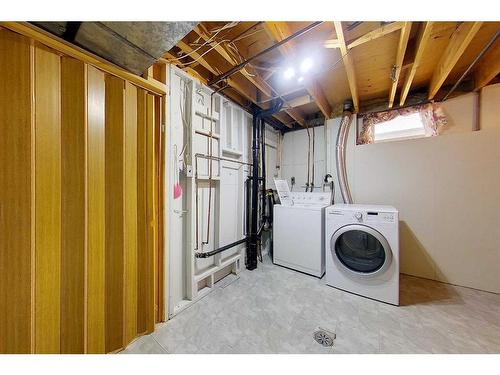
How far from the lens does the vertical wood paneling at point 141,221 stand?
4.34 ft

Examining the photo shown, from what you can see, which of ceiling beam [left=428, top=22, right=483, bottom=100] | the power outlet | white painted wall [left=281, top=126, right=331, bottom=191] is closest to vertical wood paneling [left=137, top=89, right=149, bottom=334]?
the power outlet

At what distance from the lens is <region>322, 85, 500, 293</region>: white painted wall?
1.91 metres

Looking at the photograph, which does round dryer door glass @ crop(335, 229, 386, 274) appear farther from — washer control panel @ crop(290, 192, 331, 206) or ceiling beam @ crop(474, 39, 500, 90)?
ceiling beam @ crop(474, 39, 500, 90)

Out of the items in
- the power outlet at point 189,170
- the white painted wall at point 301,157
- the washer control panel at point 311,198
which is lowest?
the washer control panel at point 311,198

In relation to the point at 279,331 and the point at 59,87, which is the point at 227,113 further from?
the point at 279,331

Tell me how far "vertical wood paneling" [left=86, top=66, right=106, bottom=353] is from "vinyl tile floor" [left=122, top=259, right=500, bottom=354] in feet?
1.04

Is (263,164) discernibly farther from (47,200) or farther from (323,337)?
(47,200)

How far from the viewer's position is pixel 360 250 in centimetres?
199

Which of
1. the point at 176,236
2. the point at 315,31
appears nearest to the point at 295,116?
the point at 315,31

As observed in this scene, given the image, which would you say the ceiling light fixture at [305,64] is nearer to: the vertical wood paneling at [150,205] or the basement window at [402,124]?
the vertical wood paneling at [150,205]

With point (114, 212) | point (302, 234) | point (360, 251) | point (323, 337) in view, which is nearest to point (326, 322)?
point (323, 337)

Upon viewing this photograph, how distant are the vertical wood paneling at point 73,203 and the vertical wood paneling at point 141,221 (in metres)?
0.32

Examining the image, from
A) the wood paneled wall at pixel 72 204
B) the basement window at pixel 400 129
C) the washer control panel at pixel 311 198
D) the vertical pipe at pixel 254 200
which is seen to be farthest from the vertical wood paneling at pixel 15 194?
the basement window at pixel 400 129

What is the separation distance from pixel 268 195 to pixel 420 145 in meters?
2.10
